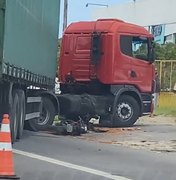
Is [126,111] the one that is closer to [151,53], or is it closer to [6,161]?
[151,53]

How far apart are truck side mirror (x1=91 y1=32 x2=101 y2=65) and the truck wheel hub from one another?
1880 mm

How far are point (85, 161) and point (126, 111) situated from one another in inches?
392

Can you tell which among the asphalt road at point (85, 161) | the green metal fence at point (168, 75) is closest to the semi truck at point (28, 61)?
the asphalt road at point (85, 161)

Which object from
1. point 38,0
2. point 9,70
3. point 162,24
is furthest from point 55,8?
point 162,24

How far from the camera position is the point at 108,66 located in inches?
895

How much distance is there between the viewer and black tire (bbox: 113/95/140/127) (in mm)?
23438

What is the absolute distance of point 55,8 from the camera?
21.1 metres

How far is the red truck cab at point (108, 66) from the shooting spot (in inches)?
895

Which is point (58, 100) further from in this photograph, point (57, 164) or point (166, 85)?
point (166, 85)

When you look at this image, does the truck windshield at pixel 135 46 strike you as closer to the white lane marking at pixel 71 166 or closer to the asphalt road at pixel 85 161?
the asphalt road at pixel 85 161

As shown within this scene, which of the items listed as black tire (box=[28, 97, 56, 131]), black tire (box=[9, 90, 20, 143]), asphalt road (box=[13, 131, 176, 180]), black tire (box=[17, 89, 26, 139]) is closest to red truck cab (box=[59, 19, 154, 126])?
black tire (box=[28, 97, 56, 131])

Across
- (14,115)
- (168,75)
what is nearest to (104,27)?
(14,115)

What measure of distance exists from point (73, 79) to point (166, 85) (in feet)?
55.3

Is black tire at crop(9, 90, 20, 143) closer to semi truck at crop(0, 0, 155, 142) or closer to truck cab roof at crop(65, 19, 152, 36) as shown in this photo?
semi truck at crop(0, 0, 155, 142)
